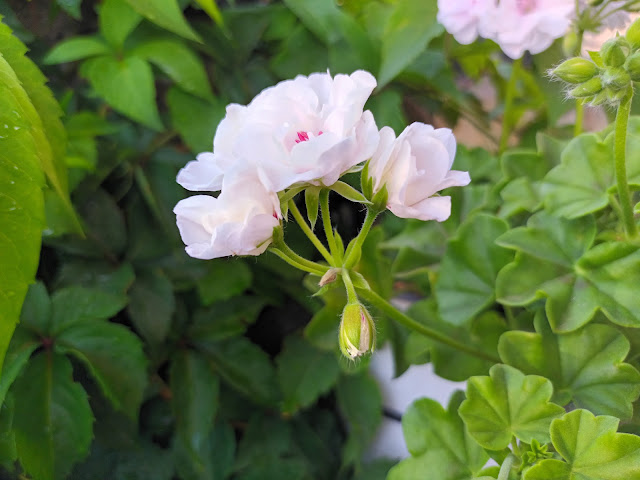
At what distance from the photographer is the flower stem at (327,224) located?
34 centimetres

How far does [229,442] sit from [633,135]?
1.80 feet

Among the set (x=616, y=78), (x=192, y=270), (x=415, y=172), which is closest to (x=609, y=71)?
(x=616, y=78)

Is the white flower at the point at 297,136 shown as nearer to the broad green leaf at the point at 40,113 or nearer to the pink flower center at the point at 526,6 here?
the broad green leaf at the point at 40,113

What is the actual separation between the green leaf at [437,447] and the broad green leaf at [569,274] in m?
0.11

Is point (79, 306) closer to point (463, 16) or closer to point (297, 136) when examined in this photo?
point (297, 136)

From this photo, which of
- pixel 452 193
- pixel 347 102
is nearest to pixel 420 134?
pixel 347 102

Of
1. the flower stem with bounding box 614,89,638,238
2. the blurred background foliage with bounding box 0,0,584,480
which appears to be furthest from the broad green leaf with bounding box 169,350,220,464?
the flower stem with bounding box 614,89,638,238

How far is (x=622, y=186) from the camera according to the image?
0.38 meters

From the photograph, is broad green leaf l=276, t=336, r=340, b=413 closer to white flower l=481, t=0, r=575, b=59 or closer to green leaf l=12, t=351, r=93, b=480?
green leaf l=12, t=351, r=93, b=480

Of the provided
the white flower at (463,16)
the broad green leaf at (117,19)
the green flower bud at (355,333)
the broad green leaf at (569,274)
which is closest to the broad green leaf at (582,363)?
the broad green leaf at (569,274)

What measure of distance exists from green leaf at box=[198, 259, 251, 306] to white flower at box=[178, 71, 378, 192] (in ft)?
0.95

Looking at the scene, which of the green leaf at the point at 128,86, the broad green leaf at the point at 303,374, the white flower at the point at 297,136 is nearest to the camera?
the white flower at the point at 297,136

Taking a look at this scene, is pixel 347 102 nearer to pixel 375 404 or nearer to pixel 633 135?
pixel 633 135

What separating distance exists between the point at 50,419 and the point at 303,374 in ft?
0.95
